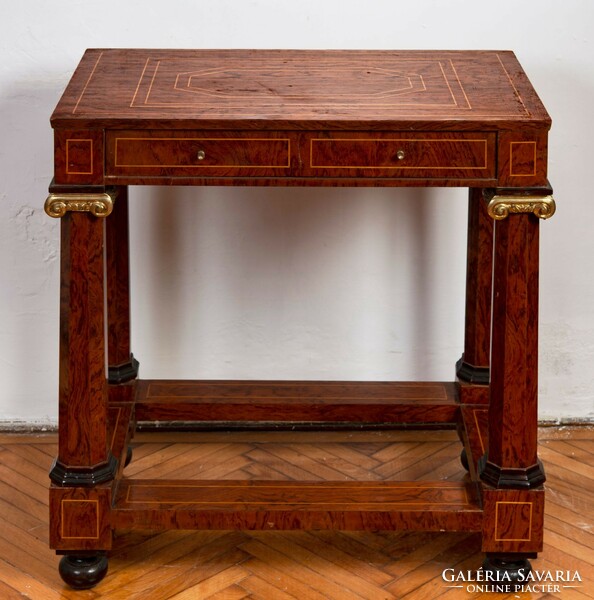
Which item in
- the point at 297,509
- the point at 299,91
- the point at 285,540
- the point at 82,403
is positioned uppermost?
the point at 299,91

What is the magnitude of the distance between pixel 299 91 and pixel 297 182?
0.81ft

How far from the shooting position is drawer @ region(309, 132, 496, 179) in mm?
2467

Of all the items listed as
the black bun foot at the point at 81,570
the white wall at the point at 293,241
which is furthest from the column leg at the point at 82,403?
the white wall at the point at 293,241

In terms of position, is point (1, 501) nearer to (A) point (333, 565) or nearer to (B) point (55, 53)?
(A) point (333, 565)

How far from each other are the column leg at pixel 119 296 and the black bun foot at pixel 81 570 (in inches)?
22.3

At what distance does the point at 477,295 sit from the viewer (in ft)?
10.3

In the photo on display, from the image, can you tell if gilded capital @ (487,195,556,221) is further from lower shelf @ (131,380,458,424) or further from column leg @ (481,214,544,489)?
lower shelf @ (131,380,458,424)

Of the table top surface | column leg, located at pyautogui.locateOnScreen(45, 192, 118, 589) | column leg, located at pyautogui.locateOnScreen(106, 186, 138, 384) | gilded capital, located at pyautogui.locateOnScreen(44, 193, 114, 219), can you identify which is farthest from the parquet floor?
the table top surface

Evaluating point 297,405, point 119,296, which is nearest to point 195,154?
point 119,296

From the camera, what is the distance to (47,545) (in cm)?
292

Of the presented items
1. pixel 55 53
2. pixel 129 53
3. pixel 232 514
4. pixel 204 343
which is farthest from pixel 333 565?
pixel 55 53

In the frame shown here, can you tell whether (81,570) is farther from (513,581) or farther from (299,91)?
(299,91)

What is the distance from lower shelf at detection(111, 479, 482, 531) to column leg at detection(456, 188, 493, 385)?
0.50m

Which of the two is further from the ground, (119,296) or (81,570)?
(119,296)
